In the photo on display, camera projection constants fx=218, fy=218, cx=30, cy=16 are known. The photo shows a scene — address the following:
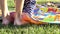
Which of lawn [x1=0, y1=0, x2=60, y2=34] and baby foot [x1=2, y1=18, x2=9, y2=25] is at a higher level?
baby foot [x1=2, y1=18, x2=9, y2=25]

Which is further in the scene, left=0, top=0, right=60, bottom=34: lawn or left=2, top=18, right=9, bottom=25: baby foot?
left=2, top=18, right=9, bottom=25: baby foot

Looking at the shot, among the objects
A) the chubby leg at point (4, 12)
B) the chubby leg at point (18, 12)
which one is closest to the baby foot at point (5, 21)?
the chubby leg at point (4, 12)

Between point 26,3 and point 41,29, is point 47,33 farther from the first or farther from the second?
point 26,3

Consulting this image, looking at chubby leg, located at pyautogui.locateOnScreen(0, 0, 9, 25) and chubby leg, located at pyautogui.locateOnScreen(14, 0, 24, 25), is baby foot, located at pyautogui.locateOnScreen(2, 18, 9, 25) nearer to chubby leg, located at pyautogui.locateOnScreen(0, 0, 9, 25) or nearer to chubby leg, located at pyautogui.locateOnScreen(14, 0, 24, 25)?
chubby leg, located at pyautogui.locateOnScreen(0, 0, 9, 25)

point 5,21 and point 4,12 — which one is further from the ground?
point 4,12

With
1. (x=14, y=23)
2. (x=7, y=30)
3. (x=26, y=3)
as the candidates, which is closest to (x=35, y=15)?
(x=26, y=3)

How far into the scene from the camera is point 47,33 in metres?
2.70

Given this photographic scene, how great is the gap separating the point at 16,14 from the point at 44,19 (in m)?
0.42

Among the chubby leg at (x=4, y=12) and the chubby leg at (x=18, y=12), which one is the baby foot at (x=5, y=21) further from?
the chubby leg at (x=18, y=12)

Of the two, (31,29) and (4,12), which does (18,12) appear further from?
(31,29)

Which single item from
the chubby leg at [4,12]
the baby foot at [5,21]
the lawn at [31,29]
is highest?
the chubby leg at [4,12]

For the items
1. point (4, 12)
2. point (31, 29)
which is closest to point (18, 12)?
point (4, 12)

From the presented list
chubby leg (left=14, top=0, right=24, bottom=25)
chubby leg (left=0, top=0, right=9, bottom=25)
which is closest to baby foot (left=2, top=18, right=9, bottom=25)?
chubby leg (left=0, top=0, right=9, bottom=25)

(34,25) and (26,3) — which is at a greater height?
(26,3)
